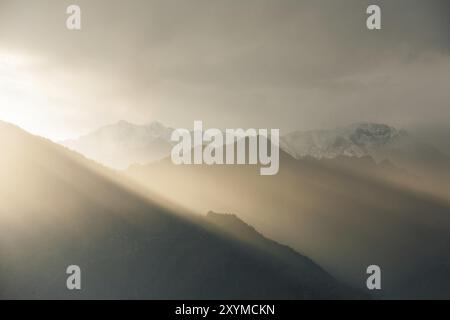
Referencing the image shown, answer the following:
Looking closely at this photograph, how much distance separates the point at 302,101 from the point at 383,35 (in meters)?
0.69

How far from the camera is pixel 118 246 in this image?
409 centimetres

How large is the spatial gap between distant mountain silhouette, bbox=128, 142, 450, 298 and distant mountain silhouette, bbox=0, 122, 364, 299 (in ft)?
0.36

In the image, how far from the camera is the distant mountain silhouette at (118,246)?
4.08m

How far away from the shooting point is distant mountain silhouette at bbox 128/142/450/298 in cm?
408

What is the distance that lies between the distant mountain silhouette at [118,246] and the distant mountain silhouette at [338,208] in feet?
0.36

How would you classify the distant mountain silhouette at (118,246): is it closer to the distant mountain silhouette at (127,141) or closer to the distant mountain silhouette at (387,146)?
the distant mountain silhouette at (127,141)

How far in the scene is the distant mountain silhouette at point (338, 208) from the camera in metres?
4.08

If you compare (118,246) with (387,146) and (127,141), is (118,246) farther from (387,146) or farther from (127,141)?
(387,146)

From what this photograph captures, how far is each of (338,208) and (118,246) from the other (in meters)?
1.48

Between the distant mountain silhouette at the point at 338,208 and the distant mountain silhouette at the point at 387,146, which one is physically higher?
the distant mountain silhouette at the point at 387,146

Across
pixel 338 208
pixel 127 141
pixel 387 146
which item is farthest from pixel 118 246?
pixel 387 146

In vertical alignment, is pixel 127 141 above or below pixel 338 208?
above

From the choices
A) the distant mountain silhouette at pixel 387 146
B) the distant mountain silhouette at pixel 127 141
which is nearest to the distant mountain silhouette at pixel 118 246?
the distant mountain silhouette at pixel 127 141
